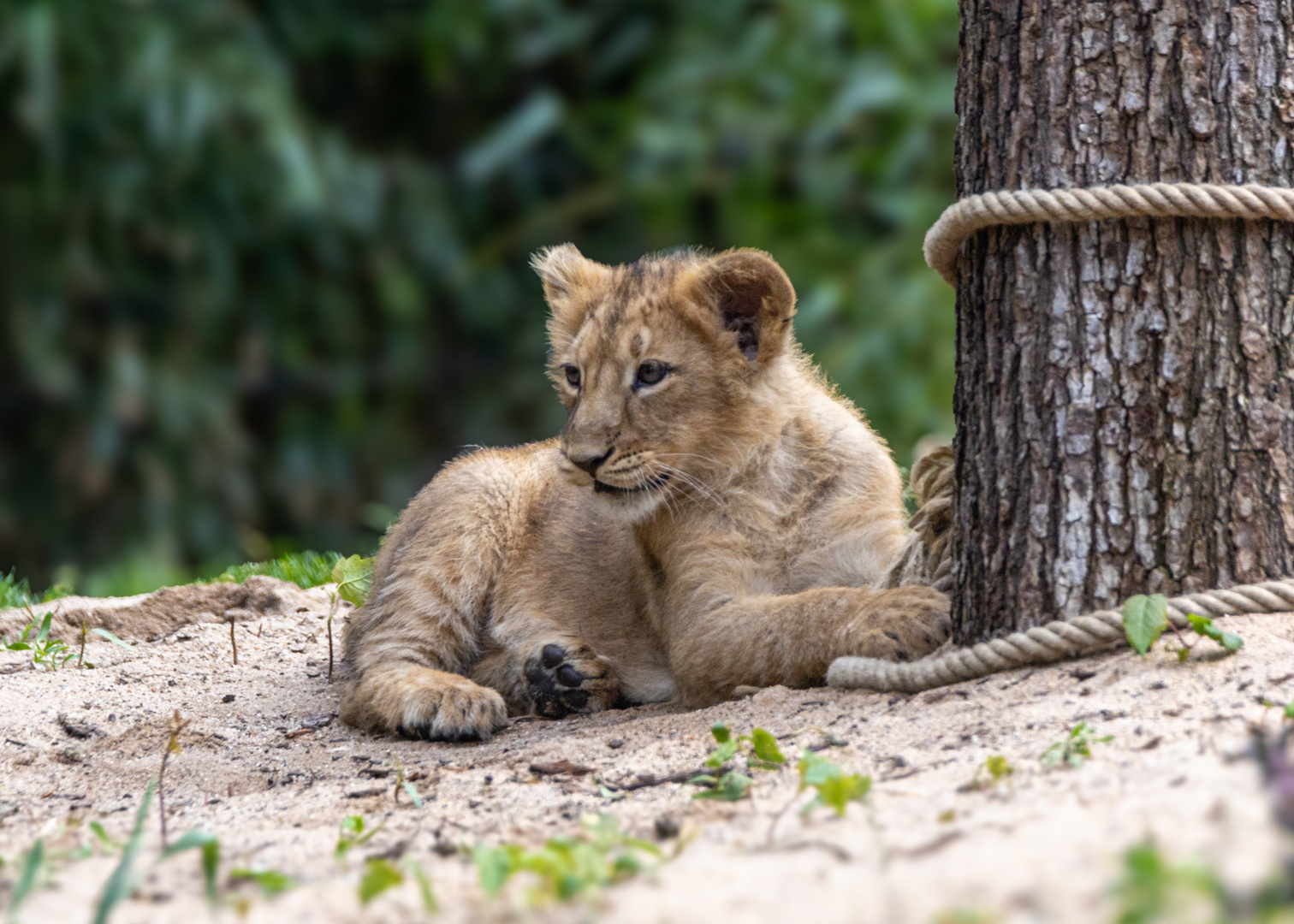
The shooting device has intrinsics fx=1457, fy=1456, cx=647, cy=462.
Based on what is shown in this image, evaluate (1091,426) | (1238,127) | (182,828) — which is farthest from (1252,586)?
(182,828)

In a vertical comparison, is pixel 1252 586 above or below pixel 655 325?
below

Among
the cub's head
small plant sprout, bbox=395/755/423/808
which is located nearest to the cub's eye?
the cub's head

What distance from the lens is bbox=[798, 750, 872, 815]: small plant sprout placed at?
2479mm

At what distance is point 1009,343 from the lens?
10.9 feet

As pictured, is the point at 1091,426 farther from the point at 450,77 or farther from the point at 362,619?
the point at 450,77

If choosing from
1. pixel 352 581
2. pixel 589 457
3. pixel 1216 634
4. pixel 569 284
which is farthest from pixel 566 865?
pixel 352 581

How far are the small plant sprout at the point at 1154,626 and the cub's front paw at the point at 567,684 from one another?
2.02m

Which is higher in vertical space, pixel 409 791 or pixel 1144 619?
pixel 1144 619

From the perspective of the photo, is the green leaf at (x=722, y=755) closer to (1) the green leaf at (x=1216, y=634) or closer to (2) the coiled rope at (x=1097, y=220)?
(2) the coiled rope at (x=1097, y=220)

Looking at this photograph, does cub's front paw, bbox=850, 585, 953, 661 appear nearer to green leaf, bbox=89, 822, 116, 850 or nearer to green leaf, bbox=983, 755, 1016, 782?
green leaf, bbox=983, 755, 1016, 782

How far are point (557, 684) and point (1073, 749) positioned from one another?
227cm

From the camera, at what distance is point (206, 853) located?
7.50 ft

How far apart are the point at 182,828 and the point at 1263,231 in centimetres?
264

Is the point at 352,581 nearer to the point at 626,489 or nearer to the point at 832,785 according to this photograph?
the point at 626,489
